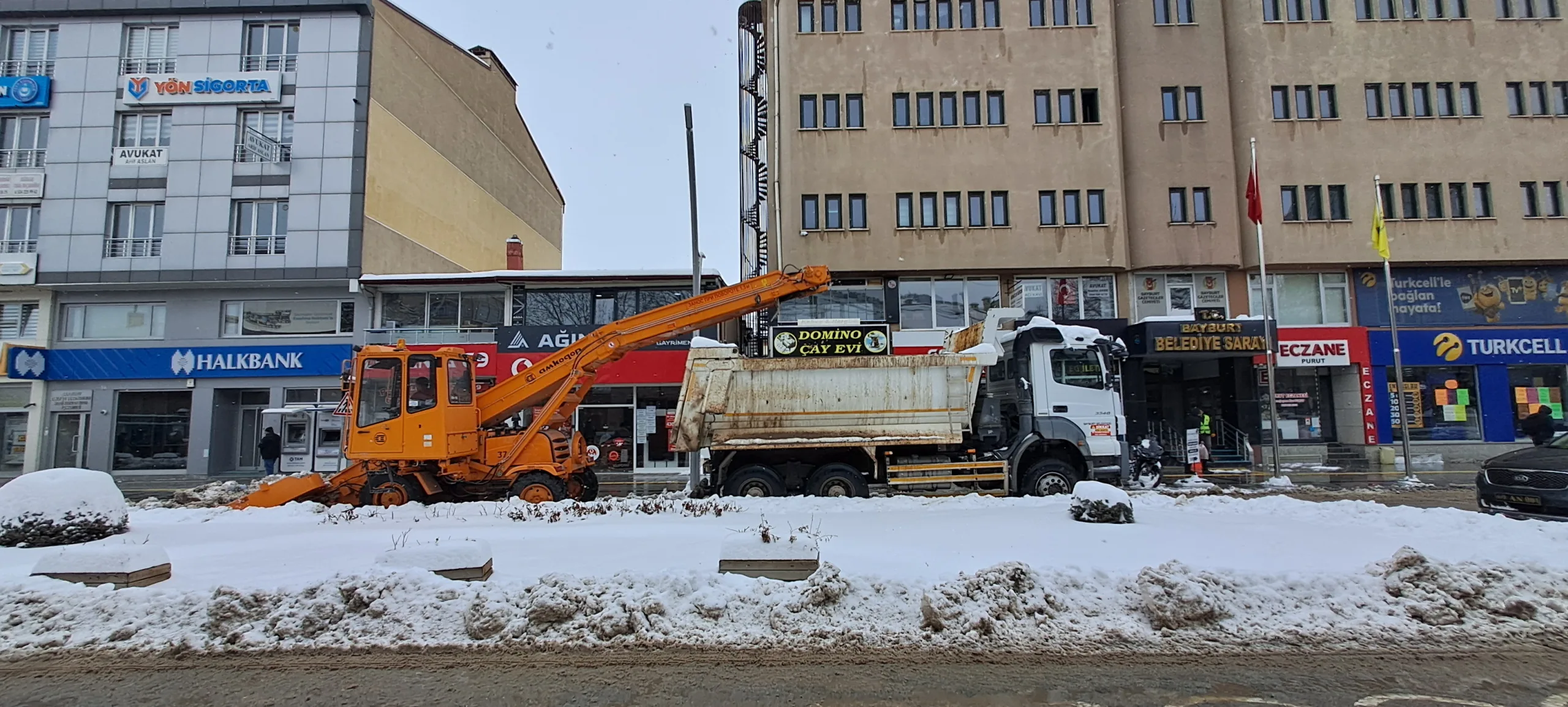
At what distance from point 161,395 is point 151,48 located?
1185cm

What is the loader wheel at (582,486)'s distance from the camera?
13609 millimetres

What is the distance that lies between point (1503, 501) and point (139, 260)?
34240 millimetres

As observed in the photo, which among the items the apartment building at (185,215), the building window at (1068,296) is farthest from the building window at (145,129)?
the building window at (1068,296)

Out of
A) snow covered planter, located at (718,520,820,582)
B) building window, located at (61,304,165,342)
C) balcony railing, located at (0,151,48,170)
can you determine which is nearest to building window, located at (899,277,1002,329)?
snow covered planter, located at (718,520,820,582)

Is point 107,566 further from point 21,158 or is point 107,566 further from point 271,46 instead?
point 21,158

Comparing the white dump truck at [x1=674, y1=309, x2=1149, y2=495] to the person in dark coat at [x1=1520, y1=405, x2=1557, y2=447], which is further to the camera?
the person in dark coat at [x1=1520, y1=405, x2=1557, y2=447]

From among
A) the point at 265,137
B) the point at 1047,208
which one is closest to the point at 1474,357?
the point at 1047,208

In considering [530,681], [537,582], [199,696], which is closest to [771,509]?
[537,582]

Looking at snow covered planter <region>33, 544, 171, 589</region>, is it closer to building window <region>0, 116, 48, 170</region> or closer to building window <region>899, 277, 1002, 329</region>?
building window <region>899, 277, 1002, 329</region>

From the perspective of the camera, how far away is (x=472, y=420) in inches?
522

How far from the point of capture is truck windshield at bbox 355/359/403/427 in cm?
1248

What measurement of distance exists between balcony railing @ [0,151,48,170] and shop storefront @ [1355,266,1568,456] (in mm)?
43316

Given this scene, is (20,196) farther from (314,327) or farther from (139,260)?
(314,327)

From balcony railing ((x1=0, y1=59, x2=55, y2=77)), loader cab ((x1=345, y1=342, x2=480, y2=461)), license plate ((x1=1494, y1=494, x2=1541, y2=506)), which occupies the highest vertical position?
balcony railing ((x1=0, y1=59, x2=55, y2=77))
